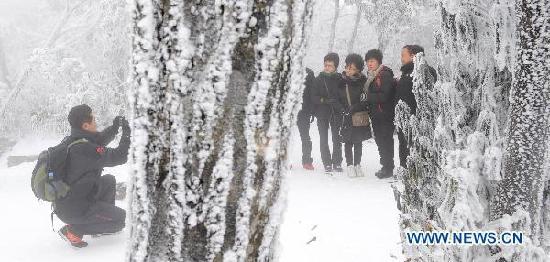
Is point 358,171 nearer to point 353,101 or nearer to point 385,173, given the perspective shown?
point 385,173

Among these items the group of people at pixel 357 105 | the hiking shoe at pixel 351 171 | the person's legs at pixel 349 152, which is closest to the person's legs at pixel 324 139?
the group of people at pixel 357 105

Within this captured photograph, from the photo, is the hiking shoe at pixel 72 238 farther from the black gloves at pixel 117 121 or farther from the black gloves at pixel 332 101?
the black gloves at pixel 332 101

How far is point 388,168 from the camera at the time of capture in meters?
Answer: 6.54

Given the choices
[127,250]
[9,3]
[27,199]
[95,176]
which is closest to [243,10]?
[127,250]

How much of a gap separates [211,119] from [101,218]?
175 inches

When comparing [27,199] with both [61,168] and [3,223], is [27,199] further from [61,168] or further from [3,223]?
[61,168]

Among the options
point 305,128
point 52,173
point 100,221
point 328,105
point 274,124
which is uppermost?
point 328,105

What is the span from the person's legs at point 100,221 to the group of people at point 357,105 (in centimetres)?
313

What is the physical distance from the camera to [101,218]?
4.95m

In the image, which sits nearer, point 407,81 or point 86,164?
point 86,164

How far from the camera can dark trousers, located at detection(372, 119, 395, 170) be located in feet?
20.3

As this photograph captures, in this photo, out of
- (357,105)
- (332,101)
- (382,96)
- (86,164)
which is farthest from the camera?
(332,101)

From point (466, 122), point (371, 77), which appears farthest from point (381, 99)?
point (466, 122)

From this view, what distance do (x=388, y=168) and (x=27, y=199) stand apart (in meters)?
5.90
